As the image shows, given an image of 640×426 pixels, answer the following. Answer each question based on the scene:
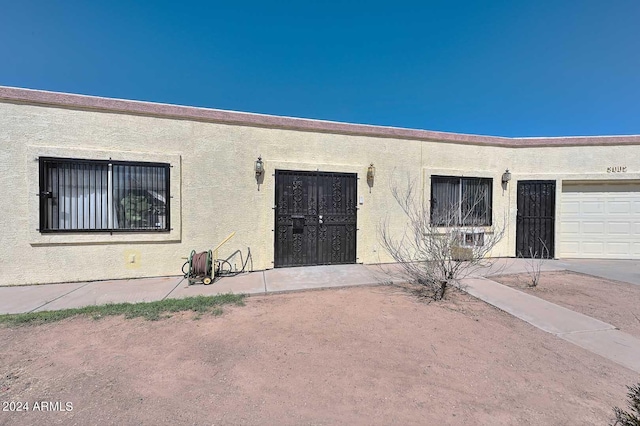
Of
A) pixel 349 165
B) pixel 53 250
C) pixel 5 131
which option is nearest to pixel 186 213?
pixel 53 250

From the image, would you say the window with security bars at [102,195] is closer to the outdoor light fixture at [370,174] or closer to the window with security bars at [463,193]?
the outdoor light fixture at [370,174]

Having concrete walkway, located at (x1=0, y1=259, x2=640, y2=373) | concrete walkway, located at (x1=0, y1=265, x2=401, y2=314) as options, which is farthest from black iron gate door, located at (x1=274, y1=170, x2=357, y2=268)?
concrete walkway, located at (x1=0, y1=265, x2=401, y2=314)

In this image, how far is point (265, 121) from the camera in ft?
20.3

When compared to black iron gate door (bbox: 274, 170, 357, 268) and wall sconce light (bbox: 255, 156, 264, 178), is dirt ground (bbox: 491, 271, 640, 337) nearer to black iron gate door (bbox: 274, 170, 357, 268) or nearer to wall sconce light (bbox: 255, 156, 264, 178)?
black iron gate door (bbox: 274, 170, 357, 268)

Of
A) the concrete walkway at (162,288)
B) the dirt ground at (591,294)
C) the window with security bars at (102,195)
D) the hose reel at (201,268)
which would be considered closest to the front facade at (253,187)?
the window with security bars at (102,195)

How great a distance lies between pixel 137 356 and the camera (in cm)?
285

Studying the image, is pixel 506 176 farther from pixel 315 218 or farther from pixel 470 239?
pixel 315 218

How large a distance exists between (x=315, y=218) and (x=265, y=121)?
251cm

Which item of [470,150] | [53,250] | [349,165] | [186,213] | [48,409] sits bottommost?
[48,409]

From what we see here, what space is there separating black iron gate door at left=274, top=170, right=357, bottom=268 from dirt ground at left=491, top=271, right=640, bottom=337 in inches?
134

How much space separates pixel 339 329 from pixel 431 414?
5.01ft

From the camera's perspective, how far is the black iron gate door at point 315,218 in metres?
6.43

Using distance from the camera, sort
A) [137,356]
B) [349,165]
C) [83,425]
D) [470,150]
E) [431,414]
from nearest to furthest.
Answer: [83,425]
[431,414]
[137,356]
[349,165]
[470,150]

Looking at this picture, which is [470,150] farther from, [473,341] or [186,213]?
[186,213]
